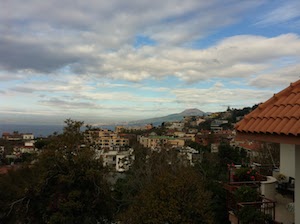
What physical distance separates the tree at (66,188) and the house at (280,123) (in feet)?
38.0

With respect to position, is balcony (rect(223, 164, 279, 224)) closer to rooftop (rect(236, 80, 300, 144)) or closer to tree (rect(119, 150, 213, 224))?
tree (rect(119, 150, 213, 224))

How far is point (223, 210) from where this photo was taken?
17.7 m

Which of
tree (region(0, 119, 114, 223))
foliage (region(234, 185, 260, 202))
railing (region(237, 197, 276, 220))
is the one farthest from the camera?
tree (region(0, 119, 114, 223))

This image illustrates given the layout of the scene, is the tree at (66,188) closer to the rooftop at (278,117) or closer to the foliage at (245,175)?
the foliage at (245,175)

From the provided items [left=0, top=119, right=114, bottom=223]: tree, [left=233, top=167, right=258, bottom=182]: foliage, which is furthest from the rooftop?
[left=0, top=119, right=114, bottom=223]: tree

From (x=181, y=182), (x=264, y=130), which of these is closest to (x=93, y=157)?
(x=181, y=182)

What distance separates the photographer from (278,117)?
3.26 meters

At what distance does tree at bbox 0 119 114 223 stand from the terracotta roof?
11.6 metres

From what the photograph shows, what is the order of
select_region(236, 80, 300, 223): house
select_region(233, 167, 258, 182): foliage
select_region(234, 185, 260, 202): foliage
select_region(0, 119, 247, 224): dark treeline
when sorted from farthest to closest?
select_region(0, 119, 247, 224): dark treeline, select_region(233, 167, 258, 182): foliage, select_region(234, 185, 260, 202): foliage, select_region(236, 80, 300, 223): house

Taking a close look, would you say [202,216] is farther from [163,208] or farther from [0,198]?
[0,198]

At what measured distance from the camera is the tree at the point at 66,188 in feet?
45.9

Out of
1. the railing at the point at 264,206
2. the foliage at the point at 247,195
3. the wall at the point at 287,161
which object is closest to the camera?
the railing at the point at 264,206

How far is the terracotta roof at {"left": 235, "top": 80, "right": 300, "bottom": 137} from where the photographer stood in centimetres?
298

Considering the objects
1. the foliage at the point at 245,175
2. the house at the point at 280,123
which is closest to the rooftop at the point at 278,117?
the house at the point at 280,123
